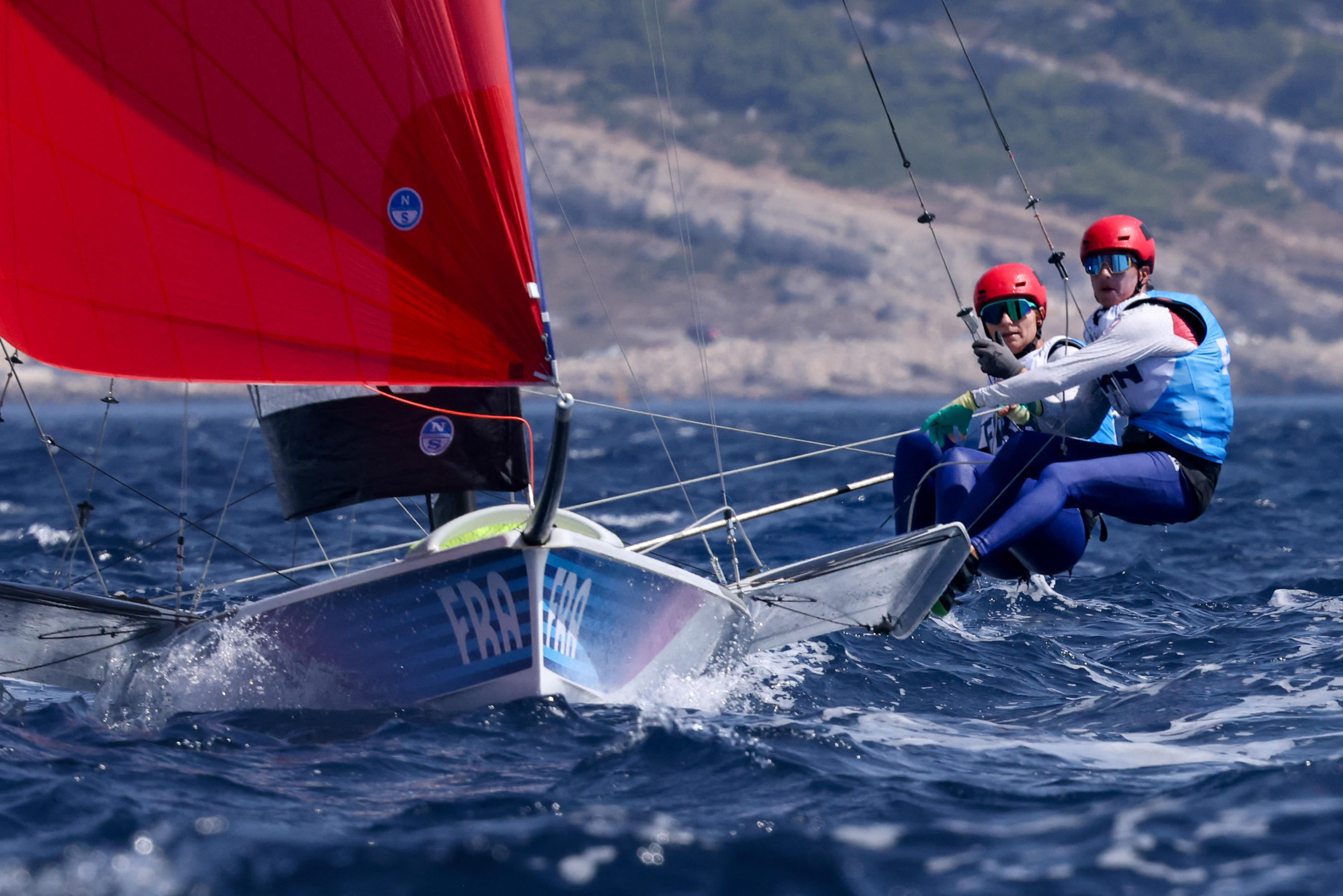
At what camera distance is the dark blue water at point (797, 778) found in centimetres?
335

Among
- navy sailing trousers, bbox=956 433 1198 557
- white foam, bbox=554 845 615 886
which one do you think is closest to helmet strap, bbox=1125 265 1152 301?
navy sailing trousers, bbox=956 433 1198 557

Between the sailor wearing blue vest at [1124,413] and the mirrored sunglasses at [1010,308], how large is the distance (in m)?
0.47

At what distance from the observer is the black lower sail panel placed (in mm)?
5074

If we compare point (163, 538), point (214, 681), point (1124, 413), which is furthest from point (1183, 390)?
point (163, 538)

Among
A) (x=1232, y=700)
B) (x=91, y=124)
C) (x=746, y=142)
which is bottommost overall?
(x=1232, y=700)

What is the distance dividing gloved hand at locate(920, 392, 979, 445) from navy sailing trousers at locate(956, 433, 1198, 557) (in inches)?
8.3

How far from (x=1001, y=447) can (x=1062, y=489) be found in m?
0.61

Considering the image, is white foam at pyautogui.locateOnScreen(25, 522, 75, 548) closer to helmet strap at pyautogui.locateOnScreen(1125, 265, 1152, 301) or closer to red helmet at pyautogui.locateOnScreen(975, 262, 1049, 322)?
red helmet at pyautogui.locateOnScreen(975, 262, 1049, 322)

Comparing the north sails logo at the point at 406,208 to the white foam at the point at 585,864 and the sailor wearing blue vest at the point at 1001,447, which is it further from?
the sailor wearing blue vest at the point at 1001,447

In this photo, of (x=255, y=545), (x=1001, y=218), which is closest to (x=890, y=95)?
(x=1001, y=218)

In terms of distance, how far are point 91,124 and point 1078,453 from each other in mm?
3863

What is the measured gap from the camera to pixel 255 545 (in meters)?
10.6

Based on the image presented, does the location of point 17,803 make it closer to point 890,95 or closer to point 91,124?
point 91,124

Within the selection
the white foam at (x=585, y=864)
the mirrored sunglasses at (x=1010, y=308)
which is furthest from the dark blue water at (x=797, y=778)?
the mirrored sunglasses at (x=1010, y=308)
